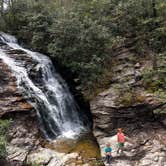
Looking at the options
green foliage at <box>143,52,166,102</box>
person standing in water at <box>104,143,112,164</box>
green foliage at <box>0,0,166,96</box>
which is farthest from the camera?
green foliage at <box>0,0,166,96</box>

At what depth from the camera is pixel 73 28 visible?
58.3 ft

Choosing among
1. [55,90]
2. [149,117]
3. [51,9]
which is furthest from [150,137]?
[51,9]

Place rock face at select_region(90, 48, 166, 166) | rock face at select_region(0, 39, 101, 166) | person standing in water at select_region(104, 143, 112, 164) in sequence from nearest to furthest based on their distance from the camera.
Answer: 1. person standing in water at select_region(104, 143, 112, 164)
2. rock face at select_region(0, 39, 101, 166)
3. rock face at select_region(90, 48, 166, 166)

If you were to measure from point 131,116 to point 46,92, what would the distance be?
5.48m

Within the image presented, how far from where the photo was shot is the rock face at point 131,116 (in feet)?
37.9

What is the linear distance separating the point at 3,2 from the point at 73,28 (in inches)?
420

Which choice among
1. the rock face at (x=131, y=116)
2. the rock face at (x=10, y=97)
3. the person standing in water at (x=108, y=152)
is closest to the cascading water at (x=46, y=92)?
the rock face at (x=10, y=97)

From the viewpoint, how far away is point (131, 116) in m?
13.7

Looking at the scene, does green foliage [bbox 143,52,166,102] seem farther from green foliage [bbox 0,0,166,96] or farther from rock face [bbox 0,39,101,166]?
rock face [bbox 0,39,101,166]

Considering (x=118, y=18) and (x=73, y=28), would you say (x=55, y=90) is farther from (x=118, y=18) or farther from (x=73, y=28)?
(x=118, y=18)

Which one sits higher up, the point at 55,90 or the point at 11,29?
the point at 11,29

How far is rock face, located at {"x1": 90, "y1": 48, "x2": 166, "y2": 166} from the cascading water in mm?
1851

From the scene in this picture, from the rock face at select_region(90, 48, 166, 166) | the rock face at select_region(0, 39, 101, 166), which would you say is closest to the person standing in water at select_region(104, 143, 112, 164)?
the rock face at select_region(90, 48, 166, 166)

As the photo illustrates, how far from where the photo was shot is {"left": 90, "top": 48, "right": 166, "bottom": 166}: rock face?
11538 millimetres
